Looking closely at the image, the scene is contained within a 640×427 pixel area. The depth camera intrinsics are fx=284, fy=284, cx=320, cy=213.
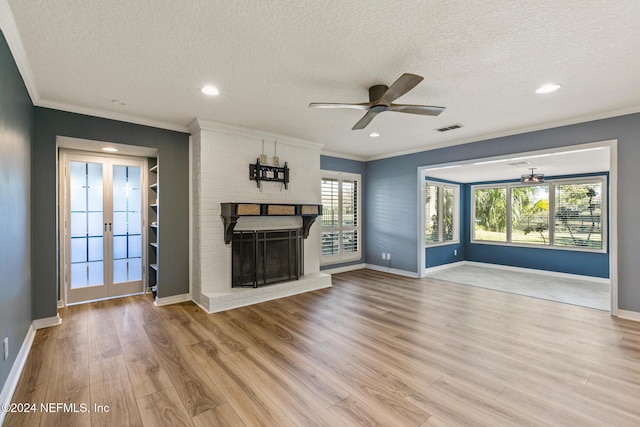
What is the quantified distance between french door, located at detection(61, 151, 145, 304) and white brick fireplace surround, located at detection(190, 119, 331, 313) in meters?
1.10

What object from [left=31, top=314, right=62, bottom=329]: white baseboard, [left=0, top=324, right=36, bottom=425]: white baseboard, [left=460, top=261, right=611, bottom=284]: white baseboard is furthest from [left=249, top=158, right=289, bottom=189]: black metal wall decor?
[left=460, top=261, right=611, bottom=284]: white baseboard

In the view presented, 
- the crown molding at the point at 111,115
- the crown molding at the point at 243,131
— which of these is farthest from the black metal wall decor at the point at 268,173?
the crown molding at the point at 111,115

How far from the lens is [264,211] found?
4.36m

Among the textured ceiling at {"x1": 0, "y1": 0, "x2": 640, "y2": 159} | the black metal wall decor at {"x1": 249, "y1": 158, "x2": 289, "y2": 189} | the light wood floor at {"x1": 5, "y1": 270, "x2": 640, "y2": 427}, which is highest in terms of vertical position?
the textured ceiling at {"x1": 0, "y1": 0, "x2": 640, "y2": 159}

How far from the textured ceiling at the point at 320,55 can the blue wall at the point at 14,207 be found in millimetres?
284

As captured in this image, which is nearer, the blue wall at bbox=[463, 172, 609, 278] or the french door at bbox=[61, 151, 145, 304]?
the french door at bbox=[61, 151, 145, 304]

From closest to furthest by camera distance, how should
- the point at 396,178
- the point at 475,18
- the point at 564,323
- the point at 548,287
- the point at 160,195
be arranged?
the point at 475,18
the point at 564,323
the point at 160,195
the point at 548,287
the point at 396,178

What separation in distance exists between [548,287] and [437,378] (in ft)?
14.6

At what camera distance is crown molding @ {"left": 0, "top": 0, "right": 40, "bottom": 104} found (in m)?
1.82

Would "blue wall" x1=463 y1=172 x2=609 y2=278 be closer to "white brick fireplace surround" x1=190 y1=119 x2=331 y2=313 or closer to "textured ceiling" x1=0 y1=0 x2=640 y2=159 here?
"textured ceiling" x1=0 y1=0 x2=640 y2=159

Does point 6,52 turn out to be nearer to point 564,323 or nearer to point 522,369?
point 522,369

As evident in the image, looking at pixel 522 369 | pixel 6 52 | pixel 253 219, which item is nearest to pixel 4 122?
pixel 6 52

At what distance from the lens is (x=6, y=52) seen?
2.05 metres

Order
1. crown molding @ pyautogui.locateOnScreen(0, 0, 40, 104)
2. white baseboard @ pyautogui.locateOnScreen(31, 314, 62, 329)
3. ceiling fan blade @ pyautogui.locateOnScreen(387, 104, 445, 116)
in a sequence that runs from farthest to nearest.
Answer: white baseboard @ pyautogui.locateOnScreen(31, 314, 62, 329) < ceiling fan blade @ pyautogui.locateOnScreen(387, 104, 445, 116) < crown molding @ pyautogui.locateOnScreen(0, 0, 40, 104)
